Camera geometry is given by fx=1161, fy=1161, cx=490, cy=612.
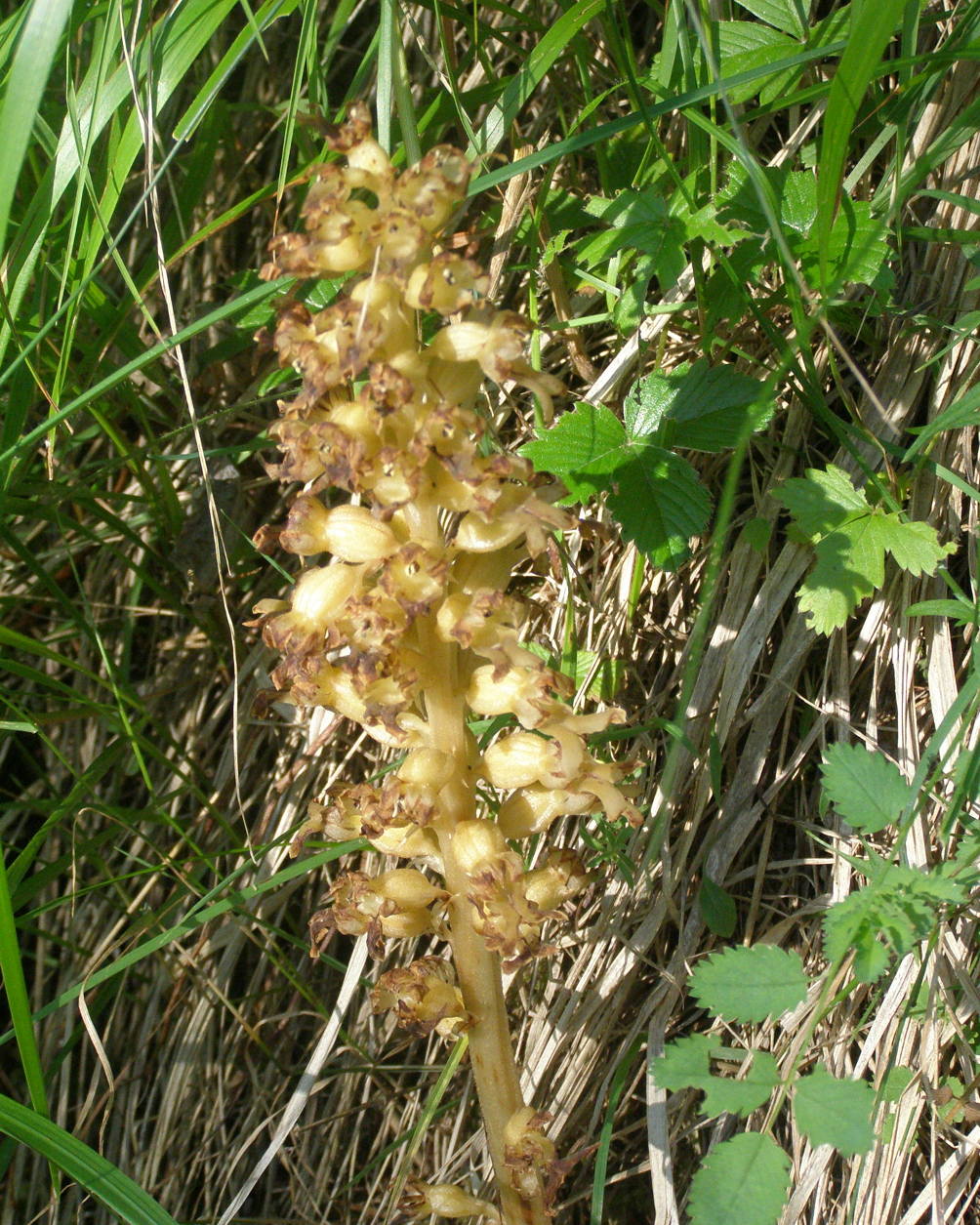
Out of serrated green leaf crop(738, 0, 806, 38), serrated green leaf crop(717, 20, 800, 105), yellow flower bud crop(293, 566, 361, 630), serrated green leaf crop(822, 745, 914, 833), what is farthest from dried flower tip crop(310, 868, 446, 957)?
serrated green leaf crop(738, 0, 806, 38)

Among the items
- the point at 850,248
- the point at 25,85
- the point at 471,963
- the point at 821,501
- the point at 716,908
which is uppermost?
the point at 25,85

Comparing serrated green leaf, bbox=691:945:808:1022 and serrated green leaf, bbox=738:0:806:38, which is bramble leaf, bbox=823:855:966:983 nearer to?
serrated green leaf, bbox=691:945:808:1022

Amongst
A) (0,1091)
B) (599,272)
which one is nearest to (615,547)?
(599,272)

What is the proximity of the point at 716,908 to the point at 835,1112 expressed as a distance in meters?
0.75

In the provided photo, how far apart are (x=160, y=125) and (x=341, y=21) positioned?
624 millimetres

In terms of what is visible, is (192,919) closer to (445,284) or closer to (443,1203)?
(443,1203)

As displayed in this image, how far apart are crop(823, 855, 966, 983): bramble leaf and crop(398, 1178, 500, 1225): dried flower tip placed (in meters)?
0.76

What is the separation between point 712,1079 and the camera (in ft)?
5.50

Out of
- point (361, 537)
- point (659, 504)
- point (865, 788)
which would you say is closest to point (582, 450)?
point (659, 504)

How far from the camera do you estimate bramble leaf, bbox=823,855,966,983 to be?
5.34 feet

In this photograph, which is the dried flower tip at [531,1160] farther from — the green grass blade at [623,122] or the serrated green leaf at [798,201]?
the serrated green leaf at [798,201]

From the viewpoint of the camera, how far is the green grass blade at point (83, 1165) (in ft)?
6.12

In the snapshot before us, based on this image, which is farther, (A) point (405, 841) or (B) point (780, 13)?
(B) point (780, 13)

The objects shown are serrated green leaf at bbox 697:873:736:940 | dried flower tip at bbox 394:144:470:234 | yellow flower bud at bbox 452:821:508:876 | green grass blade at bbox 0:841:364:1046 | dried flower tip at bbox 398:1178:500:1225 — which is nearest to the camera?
dried flower tip at bbox 394:144:470:234
